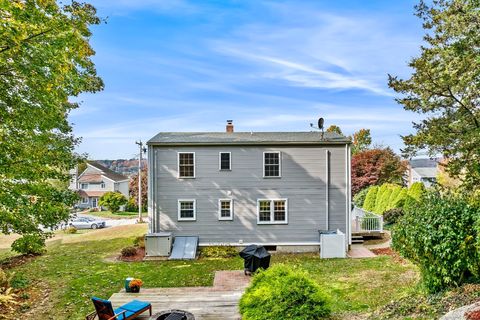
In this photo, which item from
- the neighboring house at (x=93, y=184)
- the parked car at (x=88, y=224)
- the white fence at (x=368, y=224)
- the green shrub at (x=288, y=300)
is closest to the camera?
the green shrub at (x=288, y=300)

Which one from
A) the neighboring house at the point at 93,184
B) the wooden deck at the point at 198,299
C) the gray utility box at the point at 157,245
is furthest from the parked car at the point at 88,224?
the wooden deck at the point at 198,299

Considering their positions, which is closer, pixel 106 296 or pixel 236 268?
pixel 106 296

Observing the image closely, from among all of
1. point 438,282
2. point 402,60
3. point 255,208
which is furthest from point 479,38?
point 255,208

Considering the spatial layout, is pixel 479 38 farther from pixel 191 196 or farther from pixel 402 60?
pixel 191 196

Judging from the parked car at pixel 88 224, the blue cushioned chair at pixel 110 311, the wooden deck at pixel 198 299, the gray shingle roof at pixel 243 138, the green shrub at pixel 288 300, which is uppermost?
the gray shingle roof at pixel 243 138

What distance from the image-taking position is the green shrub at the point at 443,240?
22.3 ft

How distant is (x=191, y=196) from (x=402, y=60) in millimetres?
13958

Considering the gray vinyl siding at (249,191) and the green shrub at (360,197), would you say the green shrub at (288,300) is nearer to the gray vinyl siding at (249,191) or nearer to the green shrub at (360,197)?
the gray vinyl siding at (249,191)

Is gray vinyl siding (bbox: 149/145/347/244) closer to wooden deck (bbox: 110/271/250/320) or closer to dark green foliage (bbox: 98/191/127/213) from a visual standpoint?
wooden deck (bbox: 110/271/250/320)

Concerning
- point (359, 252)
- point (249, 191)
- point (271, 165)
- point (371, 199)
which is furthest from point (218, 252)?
point (371, 199)

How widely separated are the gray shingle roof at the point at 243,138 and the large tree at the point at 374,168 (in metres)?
18.2

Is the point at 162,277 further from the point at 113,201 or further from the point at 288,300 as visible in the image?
the point at 113,201

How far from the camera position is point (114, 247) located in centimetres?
2052

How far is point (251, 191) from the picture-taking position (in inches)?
723
